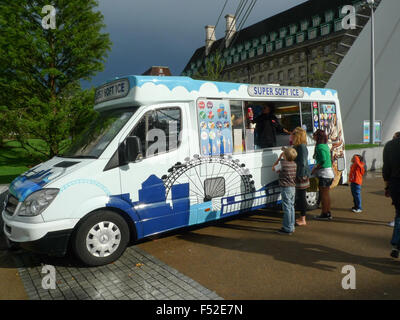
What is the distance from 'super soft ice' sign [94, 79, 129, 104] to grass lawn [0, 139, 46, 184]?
464 cm

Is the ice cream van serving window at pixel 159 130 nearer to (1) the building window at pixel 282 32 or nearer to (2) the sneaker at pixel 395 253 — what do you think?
(2) the sneaker at pixel 395 253

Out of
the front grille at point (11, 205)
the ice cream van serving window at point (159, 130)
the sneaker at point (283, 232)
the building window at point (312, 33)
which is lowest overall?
the sneaker at point (283, 232)

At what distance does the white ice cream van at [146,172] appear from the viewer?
14.4ft

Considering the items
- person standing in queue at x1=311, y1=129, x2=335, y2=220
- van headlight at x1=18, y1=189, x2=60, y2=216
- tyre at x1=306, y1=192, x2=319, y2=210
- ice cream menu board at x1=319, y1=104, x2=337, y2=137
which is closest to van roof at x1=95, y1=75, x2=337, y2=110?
person standing in queue at x1=311, y1=129, x2=335, y2=220

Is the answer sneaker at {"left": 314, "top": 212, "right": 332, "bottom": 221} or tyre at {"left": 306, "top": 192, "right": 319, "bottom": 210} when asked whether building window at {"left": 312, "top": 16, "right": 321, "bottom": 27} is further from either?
sneaker at {"left": 314, "top": 212, "right": 332, "bottom": 221}

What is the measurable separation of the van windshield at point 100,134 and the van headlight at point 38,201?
0.80 meters

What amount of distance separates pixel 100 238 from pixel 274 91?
4477 mm

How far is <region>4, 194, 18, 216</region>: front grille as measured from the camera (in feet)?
15.1

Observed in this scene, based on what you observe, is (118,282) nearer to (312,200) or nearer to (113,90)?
(113,90)

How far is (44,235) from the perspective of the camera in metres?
4.26

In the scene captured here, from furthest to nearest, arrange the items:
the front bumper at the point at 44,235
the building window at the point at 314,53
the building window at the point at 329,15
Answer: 1. the building window at the point at 314,53
2. the building window at the point at 329,15
3. the front bumper at the point at 44,235

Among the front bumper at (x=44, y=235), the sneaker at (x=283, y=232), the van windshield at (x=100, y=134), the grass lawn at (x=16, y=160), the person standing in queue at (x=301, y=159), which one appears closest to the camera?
the front bumper at (x=44, y=235)

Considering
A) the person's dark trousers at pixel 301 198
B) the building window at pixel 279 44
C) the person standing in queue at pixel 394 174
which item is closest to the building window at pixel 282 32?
the building window at pixel 279 44

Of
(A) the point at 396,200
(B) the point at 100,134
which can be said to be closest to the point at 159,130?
(B) the point at 100,134
